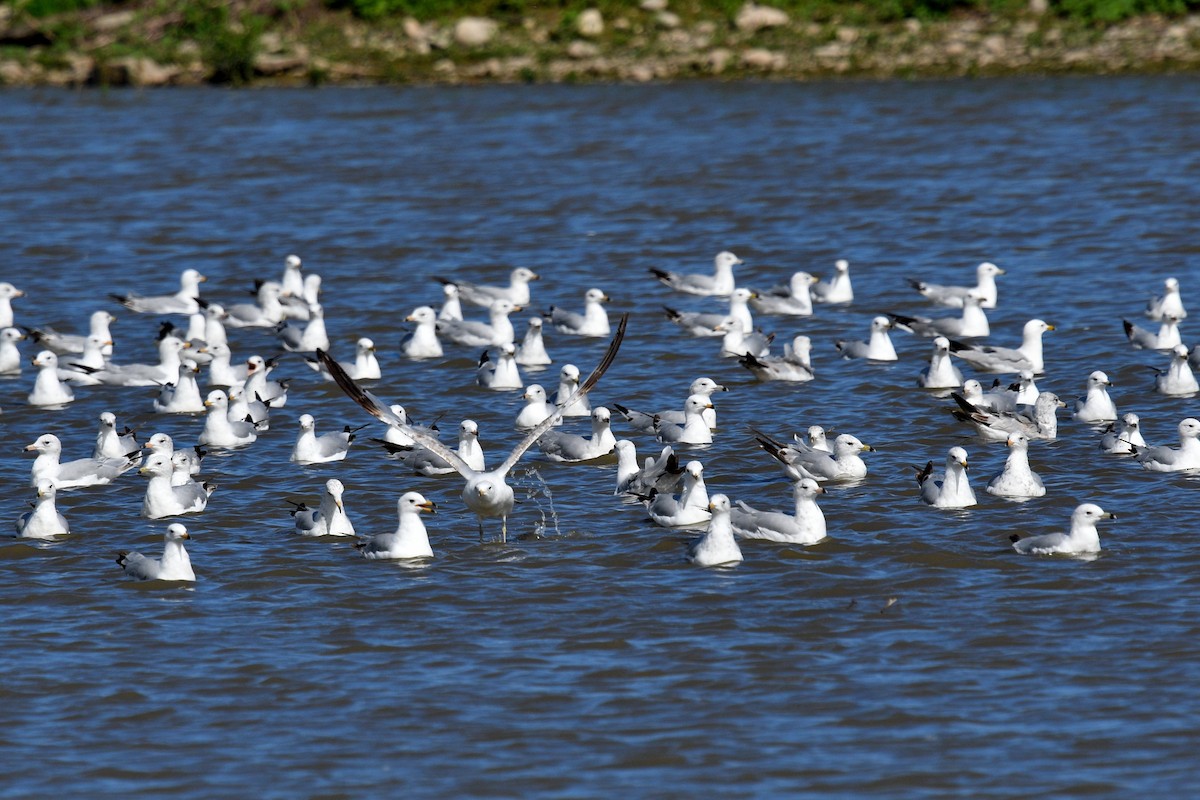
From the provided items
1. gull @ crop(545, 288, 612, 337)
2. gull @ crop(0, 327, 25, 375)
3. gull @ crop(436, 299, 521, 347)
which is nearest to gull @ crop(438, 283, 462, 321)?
gull @ crop(436, 299, 521, 347)

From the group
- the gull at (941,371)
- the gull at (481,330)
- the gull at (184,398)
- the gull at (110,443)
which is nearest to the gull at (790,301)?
the gull at (481,330)

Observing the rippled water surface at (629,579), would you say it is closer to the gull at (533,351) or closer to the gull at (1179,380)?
the gull at (1179,380)

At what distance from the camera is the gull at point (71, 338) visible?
25.2 meters

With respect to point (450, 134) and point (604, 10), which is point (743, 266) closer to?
point (450, 134)

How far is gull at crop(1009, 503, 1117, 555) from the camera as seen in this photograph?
1570cm

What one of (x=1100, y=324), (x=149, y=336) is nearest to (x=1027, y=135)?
(x=1100, y=324)

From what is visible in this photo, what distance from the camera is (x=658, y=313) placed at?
27.4m

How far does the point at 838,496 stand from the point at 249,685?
6671 millimetres

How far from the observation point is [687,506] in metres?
17.1

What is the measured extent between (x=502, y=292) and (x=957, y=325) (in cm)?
687

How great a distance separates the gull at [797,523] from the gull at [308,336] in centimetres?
1034

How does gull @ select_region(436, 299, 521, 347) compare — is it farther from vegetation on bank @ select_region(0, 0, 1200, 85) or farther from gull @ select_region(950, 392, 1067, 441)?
vegetation on bank @ select_region(0, 0, 1200, 85)

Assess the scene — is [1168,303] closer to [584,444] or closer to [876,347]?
[876,347]

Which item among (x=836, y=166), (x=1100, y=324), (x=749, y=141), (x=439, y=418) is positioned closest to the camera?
(x=439, y=418)
